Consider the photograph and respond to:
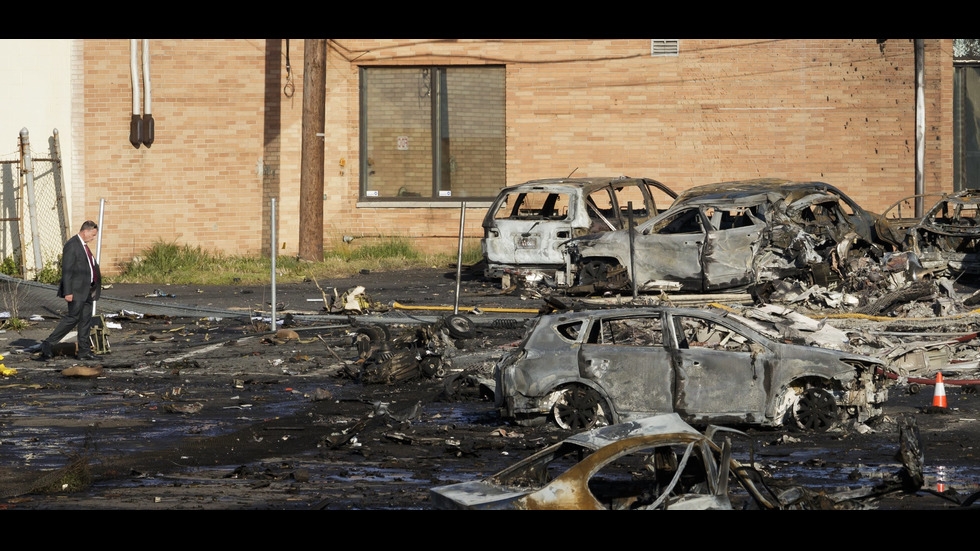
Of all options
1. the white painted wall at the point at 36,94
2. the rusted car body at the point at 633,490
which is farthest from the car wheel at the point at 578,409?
the white painted wall at the point at 36,94

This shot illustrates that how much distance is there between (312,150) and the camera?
79.0 feet

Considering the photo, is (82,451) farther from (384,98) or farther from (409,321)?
(384,98)

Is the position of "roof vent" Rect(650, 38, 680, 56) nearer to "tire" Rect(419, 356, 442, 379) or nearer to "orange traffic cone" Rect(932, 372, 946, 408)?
"tire" Rect(419, 356, 442, 379)

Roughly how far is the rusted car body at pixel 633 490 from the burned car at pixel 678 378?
2656mm

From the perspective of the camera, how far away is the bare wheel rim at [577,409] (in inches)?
431

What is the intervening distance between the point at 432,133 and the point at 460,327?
11.0 m

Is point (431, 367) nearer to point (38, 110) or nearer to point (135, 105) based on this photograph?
point (135, 105)

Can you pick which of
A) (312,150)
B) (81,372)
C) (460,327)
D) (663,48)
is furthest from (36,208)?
(663,48)

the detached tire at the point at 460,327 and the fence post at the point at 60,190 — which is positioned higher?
the fence post at the point at 60,190

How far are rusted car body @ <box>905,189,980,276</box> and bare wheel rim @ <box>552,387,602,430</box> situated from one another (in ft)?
30.8

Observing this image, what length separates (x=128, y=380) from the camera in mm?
14258

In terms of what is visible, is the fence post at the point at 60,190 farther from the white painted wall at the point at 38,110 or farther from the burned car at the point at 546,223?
the burned car at the point at 546,223
